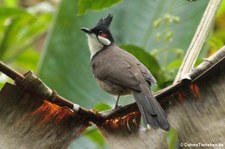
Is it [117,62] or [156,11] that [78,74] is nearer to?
[117,62]

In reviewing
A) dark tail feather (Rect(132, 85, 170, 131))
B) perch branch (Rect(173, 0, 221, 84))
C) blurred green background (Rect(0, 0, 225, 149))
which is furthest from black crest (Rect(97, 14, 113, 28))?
perch branch (Rect(173, 0, 221, 84))

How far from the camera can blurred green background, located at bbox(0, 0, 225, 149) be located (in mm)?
2799

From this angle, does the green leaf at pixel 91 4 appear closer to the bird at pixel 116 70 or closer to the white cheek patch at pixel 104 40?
the bird at pixel 116 70

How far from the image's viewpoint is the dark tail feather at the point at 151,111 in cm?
188

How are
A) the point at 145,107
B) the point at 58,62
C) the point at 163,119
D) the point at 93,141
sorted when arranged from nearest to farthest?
the point at 163,119
the point at 145,107
the point at 93,141
the point at 58,62

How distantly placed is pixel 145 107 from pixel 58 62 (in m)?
→ 0.99

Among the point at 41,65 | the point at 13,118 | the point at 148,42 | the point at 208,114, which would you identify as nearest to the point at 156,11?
the point at 148,42

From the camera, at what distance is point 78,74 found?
317 cm

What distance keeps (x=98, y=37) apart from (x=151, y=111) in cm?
134

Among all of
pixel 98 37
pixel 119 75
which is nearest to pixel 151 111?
pixel 119 75

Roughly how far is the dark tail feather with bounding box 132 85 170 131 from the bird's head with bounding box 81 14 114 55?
2.72ft

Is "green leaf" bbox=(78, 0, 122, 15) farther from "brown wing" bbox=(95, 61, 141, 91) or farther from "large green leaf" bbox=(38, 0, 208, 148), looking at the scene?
"large green leaf" bbox=(38, 0, 208, 148)

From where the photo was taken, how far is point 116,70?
9.25ft

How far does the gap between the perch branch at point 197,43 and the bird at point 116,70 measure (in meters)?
0.16
